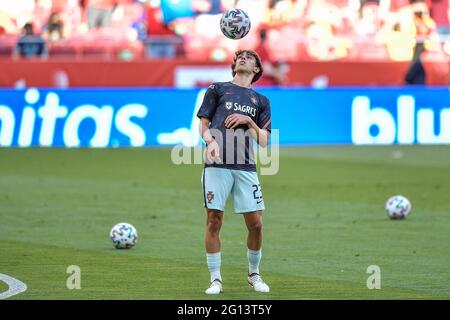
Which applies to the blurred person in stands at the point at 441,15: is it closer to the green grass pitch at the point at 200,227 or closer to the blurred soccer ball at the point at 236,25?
the green grass pitch at the point at 200,227

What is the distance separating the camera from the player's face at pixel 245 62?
10.4 metres

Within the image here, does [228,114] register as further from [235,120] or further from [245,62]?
[245,62]

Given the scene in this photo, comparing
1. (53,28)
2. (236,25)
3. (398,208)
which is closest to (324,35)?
(53,28)

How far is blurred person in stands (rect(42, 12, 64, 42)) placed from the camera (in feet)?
100

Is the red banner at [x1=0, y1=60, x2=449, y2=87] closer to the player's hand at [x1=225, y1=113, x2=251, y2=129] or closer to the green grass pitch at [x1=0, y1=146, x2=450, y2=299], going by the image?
the green grass pitch at [x1=0, y1=146, x2=450, y2=299]

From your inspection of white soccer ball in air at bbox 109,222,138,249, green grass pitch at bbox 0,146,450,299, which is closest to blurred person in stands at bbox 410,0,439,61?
green grass pitch at bbox 0,146,450,299

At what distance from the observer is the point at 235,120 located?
10.2 metres

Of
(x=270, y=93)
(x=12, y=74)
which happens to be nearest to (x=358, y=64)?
(x=270, y=93)

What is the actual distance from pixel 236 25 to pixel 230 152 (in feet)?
7.02

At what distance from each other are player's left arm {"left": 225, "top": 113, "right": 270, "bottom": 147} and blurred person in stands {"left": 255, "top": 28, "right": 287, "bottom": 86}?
16.1m

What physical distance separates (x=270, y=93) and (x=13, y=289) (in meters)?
16.2

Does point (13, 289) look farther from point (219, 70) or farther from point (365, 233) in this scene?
point (219, 70)

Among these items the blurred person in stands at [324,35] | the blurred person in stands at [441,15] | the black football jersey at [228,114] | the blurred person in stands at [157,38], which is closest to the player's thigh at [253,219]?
the black football jersey at [228,114]
